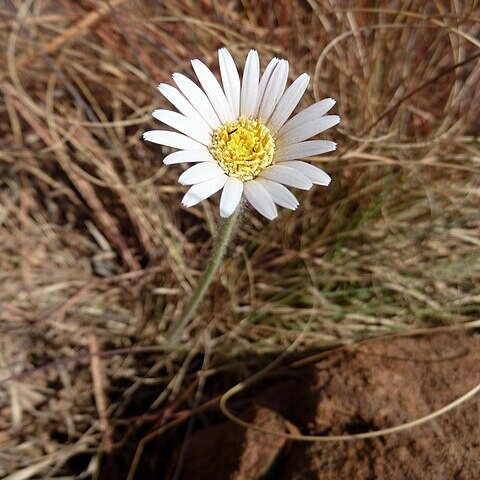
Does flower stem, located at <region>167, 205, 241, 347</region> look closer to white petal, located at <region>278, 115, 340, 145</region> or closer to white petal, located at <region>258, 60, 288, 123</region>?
white petal, located at <region>278, 115, 340, 145</region>

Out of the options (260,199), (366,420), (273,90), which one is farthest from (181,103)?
(366,420)

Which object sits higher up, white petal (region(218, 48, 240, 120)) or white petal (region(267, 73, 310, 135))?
white petal (region(218, 48, 240, 120))

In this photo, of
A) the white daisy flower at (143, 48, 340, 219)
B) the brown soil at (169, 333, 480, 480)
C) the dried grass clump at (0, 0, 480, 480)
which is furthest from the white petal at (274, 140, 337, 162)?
the brown soil at (169, 333, 480, 480)

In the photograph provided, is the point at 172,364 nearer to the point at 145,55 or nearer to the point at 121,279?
the point at 121,279

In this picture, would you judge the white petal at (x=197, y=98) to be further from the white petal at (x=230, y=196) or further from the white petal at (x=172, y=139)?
the white petal at (x=230, y=196)

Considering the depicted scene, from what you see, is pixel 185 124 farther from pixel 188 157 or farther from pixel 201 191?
pixel 201 191
